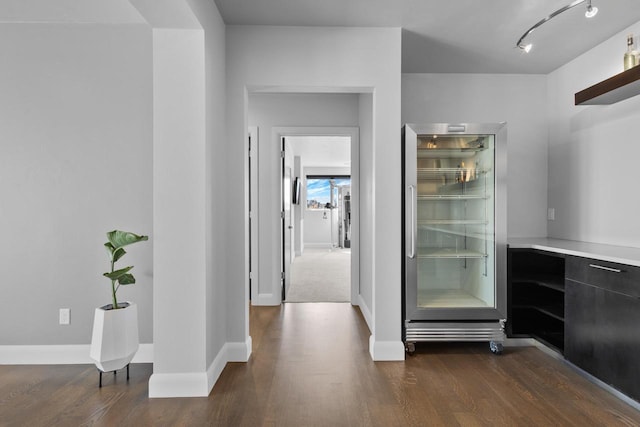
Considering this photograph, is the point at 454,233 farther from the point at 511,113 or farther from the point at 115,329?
the point at 115,329

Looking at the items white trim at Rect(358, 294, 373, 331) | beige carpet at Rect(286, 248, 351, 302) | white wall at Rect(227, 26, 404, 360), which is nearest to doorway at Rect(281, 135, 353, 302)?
beige carpet at Rect(286, 248, 351, 302)

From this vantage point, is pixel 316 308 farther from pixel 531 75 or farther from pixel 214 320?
pixel 531 75

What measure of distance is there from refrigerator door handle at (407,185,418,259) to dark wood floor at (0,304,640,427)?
828 mm

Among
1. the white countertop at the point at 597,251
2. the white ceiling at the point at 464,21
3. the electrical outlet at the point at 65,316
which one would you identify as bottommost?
the electrical outlet at the point at 65,316

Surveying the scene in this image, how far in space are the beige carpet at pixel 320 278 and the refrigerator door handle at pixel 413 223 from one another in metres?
2.05

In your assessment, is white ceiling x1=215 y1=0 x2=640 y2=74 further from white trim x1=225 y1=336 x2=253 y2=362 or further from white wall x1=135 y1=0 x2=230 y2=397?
white trim x1=225 y1=336 x2=253 y2=362

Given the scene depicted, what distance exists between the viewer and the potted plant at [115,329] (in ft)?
8.17

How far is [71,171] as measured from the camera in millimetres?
2916

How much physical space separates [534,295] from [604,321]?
0.96 metres

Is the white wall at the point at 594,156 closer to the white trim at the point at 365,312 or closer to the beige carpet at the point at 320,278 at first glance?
the white trim at the point at 365,312

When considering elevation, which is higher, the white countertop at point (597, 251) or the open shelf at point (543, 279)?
the white countertop at point (597, 251)

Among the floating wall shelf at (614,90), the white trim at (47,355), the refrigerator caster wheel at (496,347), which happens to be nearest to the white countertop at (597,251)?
the refrigerator caster wheel at (496,347)

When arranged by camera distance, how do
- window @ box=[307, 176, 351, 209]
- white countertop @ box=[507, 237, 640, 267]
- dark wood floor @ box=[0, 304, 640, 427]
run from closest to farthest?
dark wood floor @ box=[0, 304, 640, 427]
white countertop @ box=[507, 237, 640, 267]
window @ box=[307, 176, 351, 209]

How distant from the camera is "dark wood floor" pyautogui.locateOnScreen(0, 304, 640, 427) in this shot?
2123 millimetres
